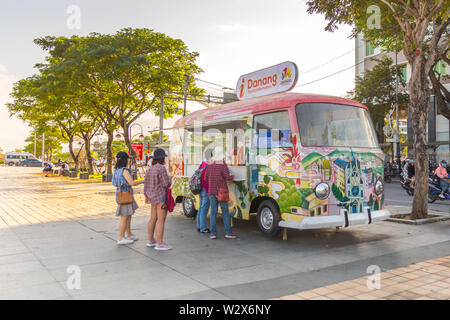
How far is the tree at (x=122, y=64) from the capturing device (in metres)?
20.7

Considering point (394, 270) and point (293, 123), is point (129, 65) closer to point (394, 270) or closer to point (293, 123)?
point (293, 123)

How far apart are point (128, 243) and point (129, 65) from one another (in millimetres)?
14927

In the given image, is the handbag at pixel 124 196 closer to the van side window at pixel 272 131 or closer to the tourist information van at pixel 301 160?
the tourist information van at pixel 301 160

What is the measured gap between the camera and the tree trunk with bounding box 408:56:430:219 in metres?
9.67

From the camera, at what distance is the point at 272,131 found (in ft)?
24.0

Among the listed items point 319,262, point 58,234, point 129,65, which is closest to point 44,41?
point 129,65

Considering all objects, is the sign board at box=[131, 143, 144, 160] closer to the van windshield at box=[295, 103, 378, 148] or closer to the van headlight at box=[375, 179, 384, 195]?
the van windshield at box=[295, 103, 378, 148]

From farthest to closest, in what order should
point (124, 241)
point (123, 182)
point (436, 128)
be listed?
point (436, 128), point (124, 241), point (123, 182)

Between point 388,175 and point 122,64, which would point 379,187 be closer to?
point 122,64

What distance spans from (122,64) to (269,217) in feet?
50.2

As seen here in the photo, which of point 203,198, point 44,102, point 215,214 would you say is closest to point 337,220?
point 215,214

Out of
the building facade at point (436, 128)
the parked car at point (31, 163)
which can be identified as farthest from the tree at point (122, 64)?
the parked car at point (31, 163)

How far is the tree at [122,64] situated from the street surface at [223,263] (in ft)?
43.5
